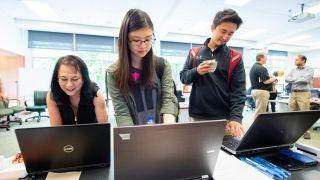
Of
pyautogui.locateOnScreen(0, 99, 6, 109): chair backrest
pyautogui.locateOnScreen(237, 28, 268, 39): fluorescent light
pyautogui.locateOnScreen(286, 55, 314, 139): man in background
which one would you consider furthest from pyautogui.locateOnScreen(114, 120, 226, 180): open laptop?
pyautogui.locateOnScreen(237, 28, 268, 39): fluorescent light

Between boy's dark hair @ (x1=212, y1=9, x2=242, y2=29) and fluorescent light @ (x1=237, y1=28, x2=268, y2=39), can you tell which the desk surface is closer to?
boy's dark hair @ (x1=212, y1=9, x2=242, y2=29)

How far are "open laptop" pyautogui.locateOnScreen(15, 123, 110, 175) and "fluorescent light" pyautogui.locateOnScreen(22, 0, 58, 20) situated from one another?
4876 millimetres

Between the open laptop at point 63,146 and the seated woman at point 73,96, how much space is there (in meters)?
0.56

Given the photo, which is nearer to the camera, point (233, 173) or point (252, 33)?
point (233, 173)

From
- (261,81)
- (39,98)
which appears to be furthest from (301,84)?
(39,98)

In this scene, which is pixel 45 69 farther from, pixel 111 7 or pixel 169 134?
pixel 169 134

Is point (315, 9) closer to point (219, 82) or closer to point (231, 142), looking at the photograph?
point (219, 82)

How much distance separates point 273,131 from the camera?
0.88 meters

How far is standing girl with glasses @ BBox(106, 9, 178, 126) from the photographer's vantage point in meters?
0.98

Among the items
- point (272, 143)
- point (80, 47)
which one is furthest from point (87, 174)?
point (80, 47)

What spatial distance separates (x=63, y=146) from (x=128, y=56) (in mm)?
544

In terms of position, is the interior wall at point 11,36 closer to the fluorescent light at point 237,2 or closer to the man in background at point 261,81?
the fluorescent light at point 237,2

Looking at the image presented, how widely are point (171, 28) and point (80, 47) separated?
10.0 ft

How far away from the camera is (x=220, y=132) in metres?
0.66
